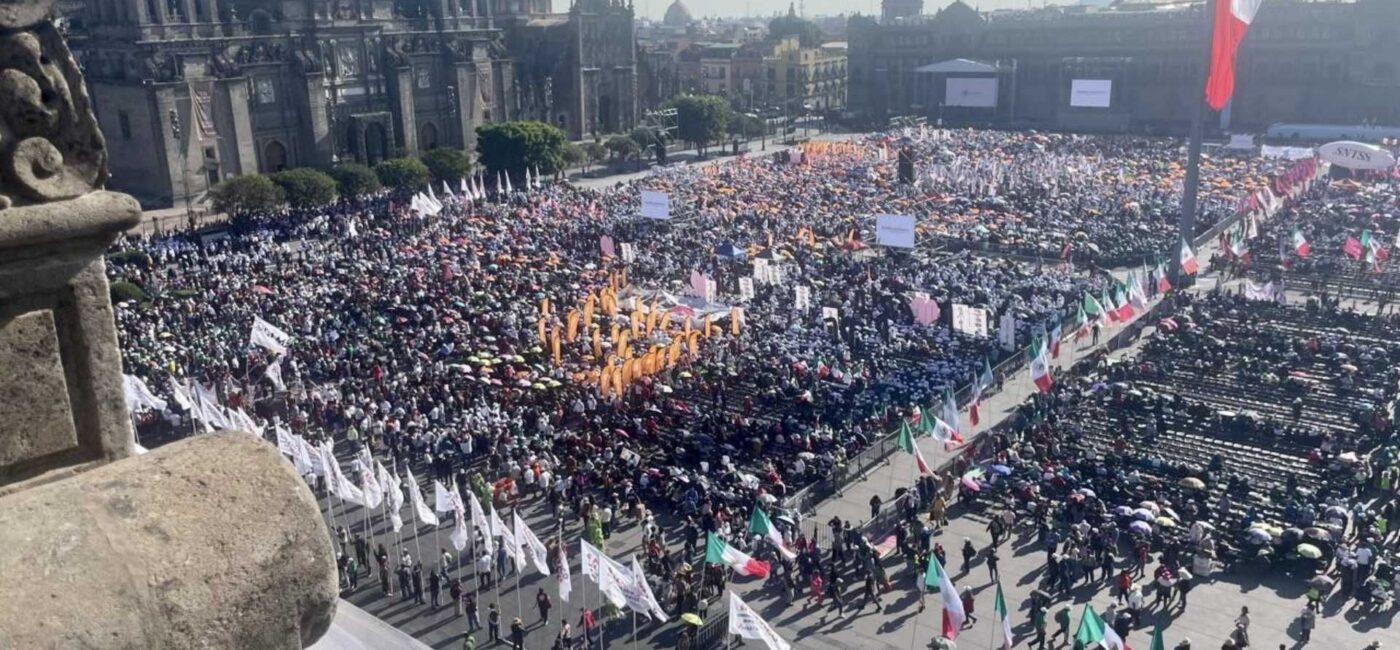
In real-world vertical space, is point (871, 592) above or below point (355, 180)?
below

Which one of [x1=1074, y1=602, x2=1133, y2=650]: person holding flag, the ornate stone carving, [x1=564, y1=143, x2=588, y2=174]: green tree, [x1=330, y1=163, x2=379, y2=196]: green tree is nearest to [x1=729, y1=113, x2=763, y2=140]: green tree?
[x1=564, y1=143, x2=588, y2=174]: green tree

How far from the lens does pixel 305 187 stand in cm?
5959

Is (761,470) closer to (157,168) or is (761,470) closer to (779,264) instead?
(779,264)

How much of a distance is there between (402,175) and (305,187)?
8102 millimetres

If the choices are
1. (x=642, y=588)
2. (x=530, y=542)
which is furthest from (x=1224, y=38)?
(x=530, y=542)

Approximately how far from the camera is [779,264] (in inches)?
1826

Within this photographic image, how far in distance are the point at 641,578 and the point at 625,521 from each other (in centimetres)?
662

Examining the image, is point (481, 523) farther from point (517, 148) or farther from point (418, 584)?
point (517, 148)

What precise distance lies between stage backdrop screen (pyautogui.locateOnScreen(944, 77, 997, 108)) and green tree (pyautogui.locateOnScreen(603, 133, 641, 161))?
124ft

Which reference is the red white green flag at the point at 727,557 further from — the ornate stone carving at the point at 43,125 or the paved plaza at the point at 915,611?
the ornate stone carving at the point at 43,125

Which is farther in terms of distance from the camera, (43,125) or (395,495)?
(395,495)

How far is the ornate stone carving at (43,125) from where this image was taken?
2490 mm

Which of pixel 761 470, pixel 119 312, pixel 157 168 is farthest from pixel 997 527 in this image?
pixel 157 168

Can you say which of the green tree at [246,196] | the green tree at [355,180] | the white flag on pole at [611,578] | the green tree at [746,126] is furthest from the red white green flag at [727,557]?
the green tree at [746,126]
